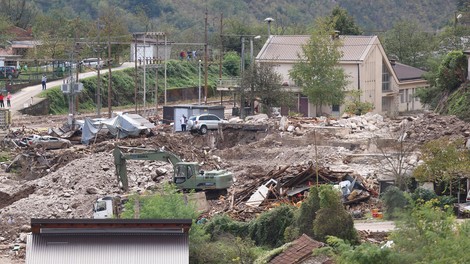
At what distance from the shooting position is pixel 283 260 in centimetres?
2934

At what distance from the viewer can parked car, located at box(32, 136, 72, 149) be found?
62250mm

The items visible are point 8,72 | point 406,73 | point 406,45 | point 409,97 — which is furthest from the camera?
point 406,45

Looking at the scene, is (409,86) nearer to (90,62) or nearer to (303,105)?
(303,105)

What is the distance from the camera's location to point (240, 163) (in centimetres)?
5606

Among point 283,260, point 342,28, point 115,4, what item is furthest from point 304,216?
point 115,4

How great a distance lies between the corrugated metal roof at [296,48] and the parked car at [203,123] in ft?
49.0

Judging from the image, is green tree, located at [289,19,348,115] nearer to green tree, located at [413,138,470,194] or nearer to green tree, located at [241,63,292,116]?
green tree, located at [241,63,292,116]

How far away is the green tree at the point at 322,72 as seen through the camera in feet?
245

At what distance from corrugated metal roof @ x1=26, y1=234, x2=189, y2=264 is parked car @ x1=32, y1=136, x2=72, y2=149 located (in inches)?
1383

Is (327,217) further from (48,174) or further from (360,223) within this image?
(48,174)

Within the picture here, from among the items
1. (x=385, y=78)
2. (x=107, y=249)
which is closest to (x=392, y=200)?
(x=107, y=249)

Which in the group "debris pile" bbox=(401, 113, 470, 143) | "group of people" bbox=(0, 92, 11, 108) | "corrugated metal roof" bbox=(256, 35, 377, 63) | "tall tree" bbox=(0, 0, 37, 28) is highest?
"tall tree" bbox=(0, 0, 37, 28)

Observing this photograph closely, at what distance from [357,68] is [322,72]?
7.33 m

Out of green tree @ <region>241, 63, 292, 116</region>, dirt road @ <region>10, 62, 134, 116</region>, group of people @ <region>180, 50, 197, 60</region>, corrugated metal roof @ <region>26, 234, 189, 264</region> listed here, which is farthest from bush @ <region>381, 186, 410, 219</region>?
group of people @ <region>180, 50, 197, 60</region>
